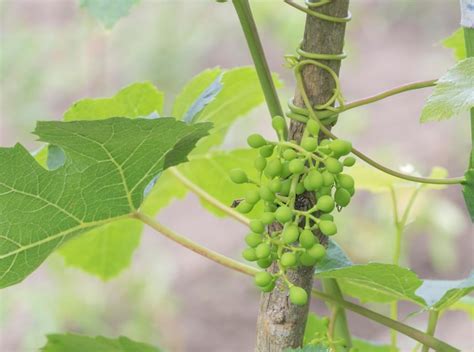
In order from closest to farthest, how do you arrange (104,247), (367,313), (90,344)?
1. (367,313)
2. (90,344)
3. (104,247)

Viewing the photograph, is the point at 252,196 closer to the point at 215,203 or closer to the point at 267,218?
the point at 267,218

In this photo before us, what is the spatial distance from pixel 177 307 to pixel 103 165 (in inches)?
96.5

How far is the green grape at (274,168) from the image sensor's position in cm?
49

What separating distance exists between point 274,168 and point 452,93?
124 millimetres

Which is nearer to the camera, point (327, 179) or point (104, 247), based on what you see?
point (327, 179)

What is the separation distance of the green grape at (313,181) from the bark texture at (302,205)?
0.09 ft

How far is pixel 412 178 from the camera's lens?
56cm

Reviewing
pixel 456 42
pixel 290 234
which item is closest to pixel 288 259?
pixel 290 234

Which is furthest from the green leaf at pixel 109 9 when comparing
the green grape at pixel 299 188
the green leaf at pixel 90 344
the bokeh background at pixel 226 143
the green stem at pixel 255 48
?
the bokeh background at pixel 226 143

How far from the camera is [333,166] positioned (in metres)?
0.48

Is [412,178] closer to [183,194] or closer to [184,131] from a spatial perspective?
[184,131]

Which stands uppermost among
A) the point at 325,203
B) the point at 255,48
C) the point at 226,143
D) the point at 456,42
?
the point at 226,143

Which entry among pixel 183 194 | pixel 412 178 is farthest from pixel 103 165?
pixel 183 194

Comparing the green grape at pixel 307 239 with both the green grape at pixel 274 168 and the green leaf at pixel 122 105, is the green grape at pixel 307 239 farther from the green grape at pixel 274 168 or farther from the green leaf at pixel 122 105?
the green leaf at pixel 122 105
